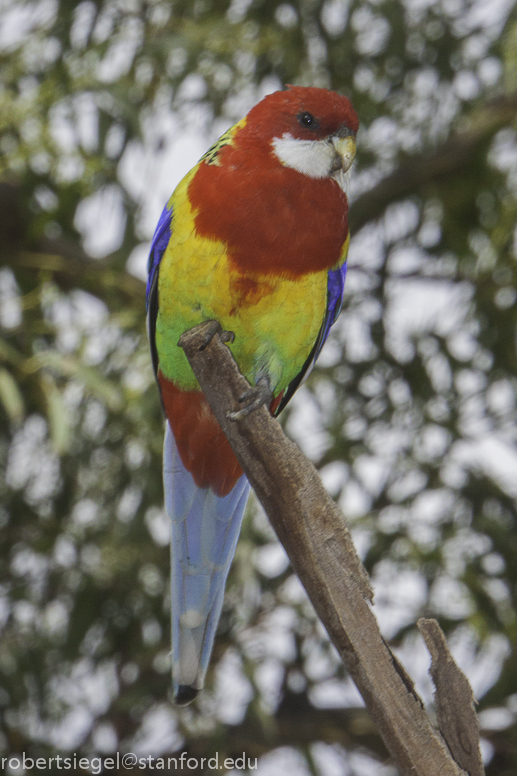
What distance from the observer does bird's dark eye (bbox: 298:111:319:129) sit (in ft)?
4.87

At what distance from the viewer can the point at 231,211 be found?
137 cm

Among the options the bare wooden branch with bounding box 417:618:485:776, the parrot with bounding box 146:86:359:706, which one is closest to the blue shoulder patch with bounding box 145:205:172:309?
the parrot with bounding box 146:86:359:706

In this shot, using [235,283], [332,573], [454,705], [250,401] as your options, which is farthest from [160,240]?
[454,705]

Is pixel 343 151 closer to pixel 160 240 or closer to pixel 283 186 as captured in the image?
pixel 283 186

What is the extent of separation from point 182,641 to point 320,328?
22.7 inches

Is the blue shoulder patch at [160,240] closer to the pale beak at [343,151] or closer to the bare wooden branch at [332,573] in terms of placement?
the pale beak at [343,151]

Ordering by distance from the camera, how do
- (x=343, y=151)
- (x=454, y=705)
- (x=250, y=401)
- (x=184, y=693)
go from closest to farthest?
1. (x=454, y=705)
2. (x=250, y=401)
3. (x=184, y=693)
4. (x=343, y=151)

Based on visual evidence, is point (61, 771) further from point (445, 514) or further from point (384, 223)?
point (384, 223)

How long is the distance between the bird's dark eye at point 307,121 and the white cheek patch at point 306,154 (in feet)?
0.11

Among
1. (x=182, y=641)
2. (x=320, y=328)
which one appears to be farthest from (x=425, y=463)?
(x=182, y=641)

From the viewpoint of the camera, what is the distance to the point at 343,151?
4.83ft

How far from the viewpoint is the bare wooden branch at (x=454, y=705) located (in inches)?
41.4

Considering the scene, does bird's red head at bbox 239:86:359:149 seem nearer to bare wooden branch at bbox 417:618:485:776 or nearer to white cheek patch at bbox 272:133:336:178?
white cheek patch at bbox 272:133:336:178

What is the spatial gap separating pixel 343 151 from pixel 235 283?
0.31m
